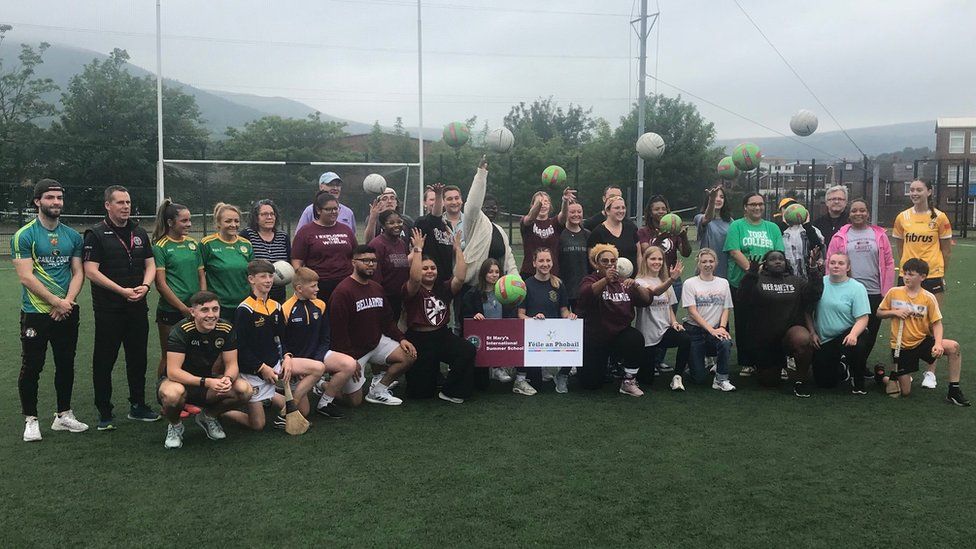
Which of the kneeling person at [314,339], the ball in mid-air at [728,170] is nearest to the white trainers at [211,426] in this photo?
the kneeling person at [314,339]

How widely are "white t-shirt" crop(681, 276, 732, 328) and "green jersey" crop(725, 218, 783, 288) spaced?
400mm

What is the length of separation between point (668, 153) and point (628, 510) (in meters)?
25.9

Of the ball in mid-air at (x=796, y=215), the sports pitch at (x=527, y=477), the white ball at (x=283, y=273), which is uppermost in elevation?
the ball in mid-air at (x=796, y=215)

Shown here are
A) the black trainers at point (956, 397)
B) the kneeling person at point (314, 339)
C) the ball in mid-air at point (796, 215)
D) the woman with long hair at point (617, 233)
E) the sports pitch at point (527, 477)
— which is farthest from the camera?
the ball in mid-air at point (796, 215)

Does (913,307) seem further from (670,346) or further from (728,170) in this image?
(728,170)

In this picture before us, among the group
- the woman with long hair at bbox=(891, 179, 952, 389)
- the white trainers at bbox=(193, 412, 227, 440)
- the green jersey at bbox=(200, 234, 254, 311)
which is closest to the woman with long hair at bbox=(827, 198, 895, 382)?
the woman with long hair at bbox=(891, 179, 952, 389)

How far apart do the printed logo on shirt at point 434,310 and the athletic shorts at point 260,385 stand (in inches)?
51.6

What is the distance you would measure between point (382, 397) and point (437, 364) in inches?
21.0

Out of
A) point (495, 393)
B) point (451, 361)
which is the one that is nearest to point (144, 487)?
point (451, 361)

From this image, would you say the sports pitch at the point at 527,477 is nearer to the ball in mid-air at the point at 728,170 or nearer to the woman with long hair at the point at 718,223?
the woman with long hair at the point at 718,223

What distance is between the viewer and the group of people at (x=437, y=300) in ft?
15.3

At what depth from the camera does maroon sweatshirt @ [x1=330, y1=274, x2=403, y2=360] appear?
5281 millimetres

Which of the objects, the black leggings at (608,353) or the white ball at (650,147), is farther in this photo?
the white ball at (650,147)

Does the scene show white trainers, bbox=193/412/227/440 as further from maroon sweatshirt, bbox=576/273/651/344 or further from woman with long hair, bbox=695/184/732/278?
woman with long hair, bbox=695/184/732/278
